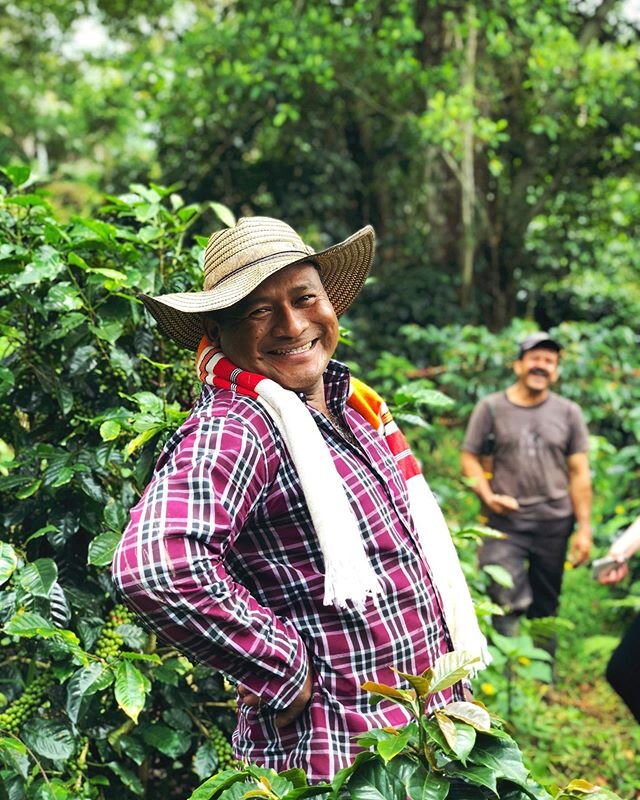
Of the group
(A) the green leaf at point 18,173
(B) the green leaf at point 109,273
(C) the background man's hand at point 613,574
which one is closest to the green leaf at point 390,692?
(B) the green leaf at point 109,273

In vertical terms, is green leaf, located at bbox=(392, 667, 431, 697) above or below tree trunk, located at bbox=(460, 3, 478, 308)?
below

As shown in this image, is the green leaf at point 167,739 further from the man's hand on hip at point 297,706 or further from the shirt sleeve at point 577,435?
the shirt sleeve at point 577,435

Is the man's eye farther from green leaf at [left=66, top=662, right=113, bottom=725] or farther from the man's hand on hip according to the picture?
green leaf at [left=66, top=662, right=113, bottom=725]

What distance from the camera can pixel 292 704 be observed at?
64.8 inches

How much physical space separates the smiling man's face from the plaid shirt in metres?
0.11

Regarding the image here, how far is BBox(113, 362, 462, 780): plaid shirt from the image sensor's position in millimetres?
1491

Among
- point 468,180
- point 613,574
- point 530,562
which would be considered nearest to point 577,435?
point 530,562

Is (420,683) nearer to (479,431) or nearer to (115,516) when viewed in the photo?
(115,516)

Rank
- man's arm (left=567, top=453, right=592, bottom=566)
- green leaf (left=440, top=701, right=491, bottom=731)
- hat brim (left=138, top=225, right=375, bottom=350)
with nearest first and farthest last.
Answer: green leaf (left=440, top=701, right=491, bottom=731) → hat brim (left=138, top=225, right=375, bottom=350) → man's arm (left=567, top=453, right=592, bottom=566)

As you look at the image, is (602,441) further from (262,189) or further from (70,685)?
(262,189)

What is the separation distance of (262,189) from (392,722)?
336 inches

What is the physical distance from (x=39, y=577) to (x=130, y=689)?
1.09 ft

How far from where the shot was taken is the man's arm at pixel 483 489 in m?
4.67

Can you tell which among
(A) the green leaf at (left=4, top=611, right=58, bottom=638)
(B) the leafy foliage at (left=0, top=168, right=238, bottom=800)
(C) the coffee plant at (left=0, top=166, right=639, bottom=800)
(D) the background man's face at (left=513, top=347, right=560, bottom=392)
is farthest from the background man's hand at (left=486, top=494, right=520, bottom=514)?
(A) the green leaf at (left=4, top=611, right=58, bottom=638)
